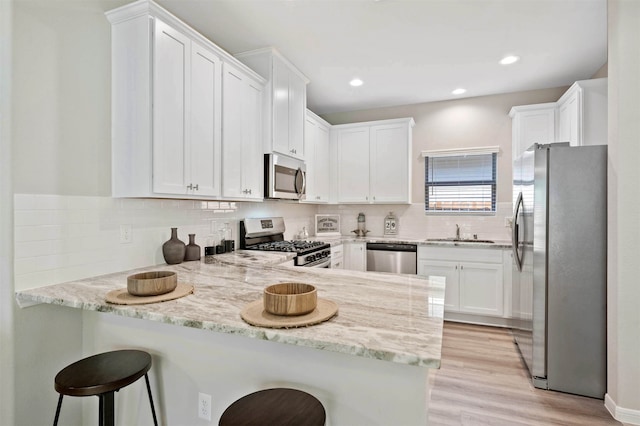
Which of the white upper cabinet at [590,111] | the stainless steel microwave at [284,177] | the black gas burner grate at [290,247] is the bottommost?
the black gas burner grate at [290,247]

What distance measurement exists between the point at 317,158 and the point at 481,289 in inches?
Answer: 103

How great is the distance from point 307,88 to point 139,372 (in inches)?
140

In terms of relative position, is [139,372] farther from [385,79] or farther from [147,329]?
[385,79]

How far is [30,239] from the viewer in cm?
168

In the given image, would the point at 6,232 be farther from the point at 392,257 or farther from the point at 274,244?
the point at 392,257

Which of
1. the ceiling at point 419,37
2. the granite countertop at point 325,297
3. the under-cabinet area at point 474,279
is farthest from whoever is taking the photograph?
the under-cabinet area at point 474,279

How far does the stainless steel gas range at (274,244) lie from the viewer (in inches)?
123

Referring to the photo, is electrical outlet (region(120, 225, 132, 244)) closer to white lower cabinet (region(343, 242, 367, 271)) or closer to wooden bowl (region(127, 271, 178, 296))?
wooden bowl (region(127, 271, 178, 296))

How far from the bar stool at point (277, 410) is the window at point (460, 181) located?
3851 mm

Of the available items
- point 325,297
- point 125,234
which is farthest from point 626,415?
point 125,234

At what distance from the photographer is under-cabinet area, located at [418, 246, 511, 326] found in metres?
3.70

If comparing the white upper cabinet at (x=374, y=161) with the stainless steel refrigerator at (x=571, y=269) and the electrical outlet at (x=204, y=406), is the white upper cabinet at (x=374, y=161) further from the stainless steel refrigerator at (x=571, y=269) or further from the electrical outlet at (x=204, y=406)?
the electrical outlet at (x=204, y=406)

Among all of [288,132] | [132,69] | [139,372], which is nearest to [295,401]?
[139,372]

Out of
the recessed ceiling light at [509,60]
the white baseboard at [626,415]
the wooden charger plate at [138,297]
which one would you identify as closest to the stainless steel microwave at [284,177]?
the wooden charger plate at [138,297]
